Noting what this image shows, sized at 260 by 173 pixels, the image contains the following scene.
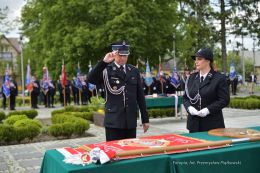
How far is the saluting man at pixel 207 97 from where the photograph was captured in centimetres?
457

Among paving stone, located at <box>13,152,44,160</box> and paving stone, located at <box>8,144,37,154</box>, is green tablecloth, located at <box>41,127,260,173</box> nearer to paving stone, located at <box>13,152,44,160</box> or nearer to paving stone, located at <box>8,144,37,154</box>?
paving stone, located at <box>13,152,44,160</box>

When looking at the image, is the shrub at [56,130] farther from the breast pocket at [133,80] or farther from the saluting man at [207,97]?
the saluting man at [207,97]

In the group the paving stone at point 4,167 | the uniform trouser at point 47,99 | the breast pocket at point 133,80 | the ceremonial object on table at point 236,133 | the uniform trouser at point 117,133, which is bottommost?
the paving stone at point 4,167

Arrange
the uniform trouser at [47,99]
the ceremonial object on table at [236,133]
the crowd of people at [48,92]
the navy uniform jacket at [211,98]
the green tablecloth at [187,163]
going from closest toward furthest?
the green tablecloth at [187,163]
the ceremonial object on table at [236,133]
the navy uniform jacket at [211,98]
the crowd of people at [48,92]
the uniform trouser at [47,99]

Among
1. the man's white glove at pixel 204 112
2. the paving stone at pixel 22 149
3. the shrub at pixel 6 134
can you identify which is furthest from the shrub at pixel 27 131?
the man's white glove at pixel 204 112

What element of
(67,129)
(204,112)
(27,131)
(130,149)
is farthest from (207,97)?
(27,131)

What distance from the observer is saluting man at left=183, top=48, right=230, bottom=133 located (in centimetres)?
457

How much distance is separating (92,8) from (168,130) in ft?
61.9

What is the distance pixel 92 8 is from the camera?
28.8 meters

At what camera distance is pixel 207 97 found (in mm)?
4637

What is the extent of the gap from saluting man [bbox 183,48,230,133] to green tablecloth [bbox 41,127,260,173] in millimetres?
808

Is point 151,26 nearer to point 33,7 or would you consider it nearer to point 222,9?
point 222,9

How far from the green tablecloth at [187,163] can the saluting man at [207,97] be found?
0.81m

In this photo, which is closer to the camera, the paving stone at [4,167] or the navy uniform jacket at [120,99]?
the navy uniform jacket at [120,99]
